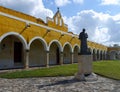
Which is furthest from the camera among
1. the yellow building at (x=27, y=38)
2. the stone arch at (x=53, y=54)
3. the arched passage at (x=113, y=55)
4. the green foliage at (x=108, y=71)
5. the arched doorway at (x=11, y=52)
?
the arched passage at (x=113, y=55)

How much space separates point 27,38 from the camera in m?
21.9

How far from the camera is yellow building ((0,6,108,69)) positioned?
19844 millimetres

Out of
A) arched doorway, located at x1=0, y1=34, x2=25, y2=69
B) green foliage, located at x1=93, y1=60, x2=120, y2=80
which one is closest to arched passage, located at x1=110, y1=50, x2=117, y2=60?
green foliage, located at x1=93, y1=60, x2=120, y2=80

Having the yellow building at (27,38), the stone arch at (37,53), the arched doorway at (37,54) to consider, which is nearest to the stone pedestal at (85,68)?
the yellow building at (27,38)

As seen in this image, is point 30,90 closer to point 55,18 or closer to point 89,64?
point 89,64

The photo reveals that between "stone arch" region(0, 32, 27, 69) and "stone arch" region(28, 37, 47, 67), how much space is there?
1940 mm

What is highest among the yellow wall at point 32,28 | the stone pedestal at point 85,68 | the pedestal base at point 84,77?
the yellow wall at point 32,28

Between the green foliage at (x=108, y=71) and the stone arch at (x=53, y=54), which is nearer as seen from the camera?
the green foliage at (x=108, y=71)

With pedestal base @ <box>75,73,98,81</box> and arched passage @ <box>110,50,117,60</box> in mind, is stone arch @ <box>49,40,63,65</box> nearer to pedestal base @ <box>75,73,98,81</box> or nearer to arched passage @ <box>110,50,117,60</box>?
pedestal base @ <box>75,73,98,81</box>

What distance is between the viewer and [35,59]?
88.1 ft

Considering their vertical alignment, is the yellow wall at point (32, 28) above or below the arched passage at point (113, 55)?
above

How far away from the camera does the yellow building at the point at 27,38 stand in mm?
19844

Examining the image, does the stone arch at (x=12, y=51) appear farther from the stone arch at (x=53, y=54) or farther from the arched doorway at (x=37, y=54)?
the stone arch at (x=53, y=54)

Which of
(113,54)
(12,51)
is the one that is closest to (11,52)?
(12,51)
